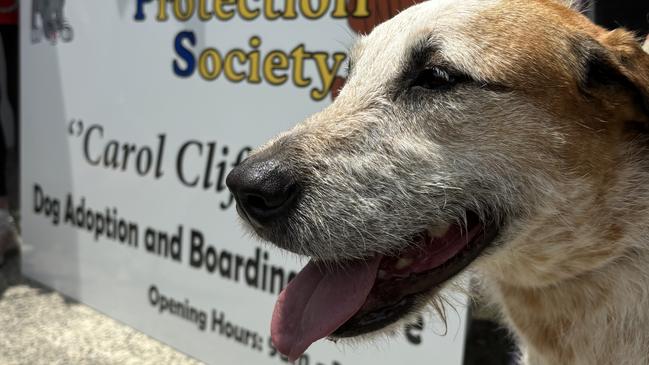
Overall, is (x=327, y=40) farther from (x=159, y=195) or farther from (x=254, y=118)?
(x=159, y=195)

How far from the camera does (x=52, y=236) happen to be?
4719 mm

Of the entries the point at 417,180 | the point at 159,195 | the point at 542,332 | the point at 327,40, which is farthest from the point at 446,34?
the point at 159,195

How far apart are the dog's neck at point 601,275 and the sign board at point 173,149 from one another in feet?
2.42

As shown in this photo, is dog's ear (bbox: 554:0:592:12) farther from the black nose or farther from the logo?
the logo

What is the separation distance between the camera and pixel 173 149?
3.77 m

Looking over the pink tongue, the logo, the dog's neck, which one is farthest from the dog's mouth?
the logo

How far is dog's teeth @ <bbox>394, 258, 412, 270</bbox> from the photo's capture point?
1.91 metres

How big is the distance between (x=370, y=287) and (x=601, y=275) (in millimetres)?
680

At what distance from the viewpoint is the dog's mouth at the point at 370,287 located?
183 cm

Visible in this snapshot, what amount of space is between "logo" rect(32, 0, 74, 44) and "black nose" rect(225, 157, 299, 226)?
3092mm

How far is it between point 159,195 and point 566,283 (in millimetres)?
2589

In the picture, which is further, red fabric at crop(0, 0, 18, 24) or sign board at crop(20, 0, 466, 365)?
red fabric at crop(0, 0, 18, 24)

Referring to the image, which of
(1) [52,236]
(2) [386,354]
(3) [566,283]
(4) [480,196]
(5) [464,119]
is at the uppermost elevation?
(5) [464,119]

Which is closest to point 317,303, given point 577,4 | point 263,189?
point 263,189
